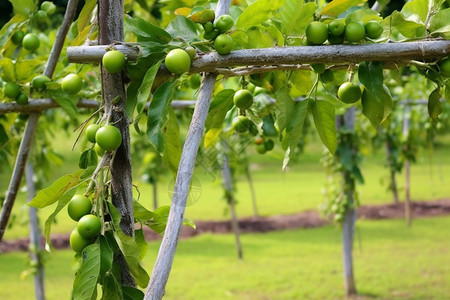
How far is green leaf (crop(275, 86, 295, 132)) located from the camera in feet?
2.85

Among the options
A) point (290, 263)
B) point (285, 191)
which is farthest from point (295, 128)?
point (285, 191)

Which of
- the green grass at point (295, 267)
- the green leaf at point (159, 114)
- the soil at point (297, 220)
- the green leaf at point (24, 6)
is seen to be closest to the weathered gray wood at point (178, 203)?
the green leaf at point (159, 114)

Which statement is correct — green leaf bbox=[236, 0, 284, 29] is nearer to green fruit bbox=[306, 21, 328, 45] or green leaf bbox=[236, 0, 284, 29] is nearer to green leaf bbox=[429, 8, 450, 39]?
green fruit bbox=[306, 21, 328, 45]

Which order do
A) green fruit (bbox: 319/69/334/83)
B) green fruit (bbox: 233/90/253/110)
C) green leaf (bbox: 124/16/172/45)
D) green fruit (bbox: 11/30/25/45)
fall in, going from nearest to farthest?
green leaf (bbox: 124/16/172/45) → green fruit (bbox: 319/69/334/83) → green fruit (bbox: 233/90/253/110) → green fruit (bbox: 11/30/25/45)

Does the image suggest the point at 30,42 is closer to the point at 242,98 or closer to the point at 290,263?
the point at 242,98

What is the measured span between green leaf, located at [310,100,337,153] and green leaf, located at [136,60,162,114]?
29cm

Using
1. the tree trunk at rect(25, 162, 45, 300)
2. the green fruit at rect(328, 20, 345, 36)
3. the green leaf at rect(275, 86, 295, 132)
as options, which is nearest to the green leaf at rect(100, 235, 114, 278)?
the green leaf at rect(275, 86, 295, 132)

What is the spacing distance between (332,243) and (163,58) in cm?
498

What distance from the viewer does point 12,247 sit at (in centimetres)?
551

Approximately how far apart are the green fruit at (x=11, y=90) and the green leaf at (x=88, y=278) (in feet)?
2.03

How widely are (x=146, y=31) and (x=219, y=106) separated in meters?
0.27

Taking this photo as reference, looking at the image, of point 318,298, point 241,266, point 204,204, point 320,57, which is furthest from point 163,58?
point 204,204

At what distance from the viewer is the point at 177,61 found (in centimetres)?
72

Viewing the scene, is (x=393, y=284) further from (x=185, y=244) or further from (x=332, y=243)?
(x=185, y=244)
